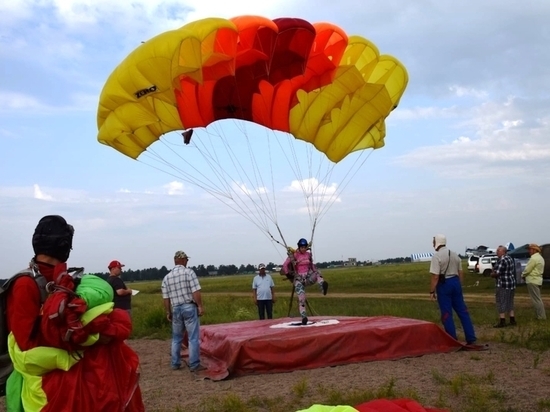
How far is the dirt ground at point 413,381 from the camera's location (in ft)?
18.7

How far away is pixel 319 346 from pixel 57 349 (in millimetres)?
5315

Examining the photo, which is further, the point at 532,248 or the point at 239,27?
the point at 532,248

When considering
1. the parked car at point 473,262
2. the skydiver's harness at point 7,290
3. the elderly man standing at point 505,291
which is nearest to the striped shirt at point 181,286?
the skydiver's harness at point 7,290

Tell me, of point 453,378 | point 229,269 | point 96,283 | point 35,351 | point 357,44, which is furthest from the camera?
point 229,269

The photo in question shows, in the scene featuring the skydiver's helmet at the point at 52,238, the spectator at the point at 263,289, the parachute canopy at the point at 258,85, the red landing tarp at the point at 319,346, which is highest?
the parachute canopy at the point at 258,85

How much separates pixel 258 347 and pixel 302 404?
190 centimetres

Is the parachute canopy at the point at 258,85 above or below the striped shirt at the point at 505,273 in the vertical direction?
above

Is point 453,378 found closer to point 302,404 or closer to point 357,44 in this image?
point 302,404

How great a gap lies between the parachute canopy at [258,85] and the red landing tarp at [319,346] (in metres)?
2.82

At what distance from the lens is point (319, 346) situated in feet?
25.2

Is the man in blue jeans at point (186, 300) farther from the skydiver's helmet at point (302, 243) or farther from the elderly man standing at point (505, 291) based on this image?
the elderly man standing at point (505, 291)

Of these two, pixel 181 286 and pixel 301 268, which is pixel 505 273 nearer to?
pixel 301 268

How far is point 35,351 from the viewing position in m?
2.70

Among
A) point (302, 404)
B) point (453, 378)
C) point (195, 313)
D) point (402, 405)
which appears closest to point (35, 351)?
point (402, 405)
